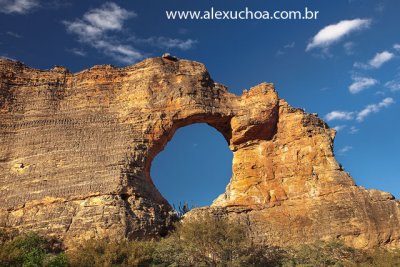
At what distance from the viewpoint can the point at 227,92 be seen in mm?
30781

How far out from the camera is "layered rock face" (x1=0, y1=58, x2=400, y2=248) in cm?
2456

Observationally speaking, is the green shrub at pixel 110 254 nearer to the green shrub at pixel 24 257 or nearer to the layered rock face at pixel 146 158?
the green shrub at pixel 24 257

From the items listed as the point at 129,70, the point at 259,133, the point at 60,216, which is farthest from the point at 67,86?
the point at 259,133

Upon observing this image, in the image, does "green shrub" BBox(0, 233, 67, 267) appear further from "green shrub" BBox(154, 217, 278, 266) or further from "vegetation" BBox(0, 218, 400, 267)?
"green shrub" BBox(154, 217, 278, 266)

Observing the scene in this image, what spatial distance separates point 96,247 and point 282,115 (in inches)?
583

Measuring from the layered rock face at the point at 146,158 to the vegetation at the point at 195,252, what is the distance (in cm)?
156

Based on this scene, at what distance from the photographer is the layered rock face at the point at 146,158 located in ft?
80.6

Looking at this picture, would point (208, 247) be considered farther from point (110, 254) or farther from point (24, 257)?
point (24, 257)

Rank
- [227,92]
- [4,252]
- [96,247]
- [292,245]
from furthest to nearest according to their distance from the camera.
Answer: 1. [227,92]
2. [292,245]
3. [96,247]
4. [4,252]

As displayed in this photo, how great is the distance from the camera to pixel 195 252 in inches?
866

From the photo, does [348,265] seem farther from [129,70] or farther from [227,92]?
[129,70]

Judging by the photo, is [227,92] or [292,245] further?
[227,92]

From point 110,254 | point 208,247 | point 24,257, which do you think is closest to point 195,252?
point 208,247

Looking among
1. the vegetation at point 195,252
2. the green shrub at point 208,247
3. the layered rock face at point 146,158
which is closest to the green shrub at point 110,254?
the vegetation at point 195,252
